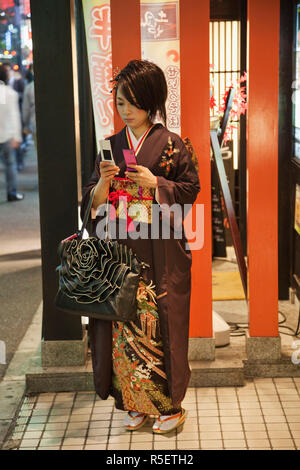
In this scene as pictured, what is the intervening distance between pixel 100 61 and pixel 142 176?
1.55m

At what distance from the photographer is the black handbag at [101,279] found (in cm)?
456

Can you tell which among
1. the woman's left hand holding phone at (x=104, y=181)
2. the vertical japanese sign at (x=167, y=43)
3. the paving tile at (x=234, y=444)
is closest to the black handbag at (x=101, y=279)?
the woman's left hand holding phone at (x=104, y=181)

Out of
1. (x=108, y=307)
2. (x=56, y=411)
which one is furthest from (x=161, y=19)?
(x=56, y=411)

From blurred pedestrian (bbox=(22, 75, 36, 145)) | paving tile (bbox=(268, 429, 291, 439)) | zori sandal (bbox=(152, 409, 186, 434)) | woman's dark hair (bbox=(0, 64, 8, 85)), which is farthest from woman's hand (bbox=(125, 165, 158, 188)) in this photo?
blurred pedestrian (bbox=(22, 75, 36, 145))

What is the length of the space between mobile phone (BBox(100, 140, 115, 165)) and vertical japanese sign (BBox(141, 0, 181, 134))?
3.24 ft

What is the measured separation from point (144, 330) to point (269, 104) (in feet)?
5.82

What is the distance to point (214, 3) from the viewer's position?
8.35 metres

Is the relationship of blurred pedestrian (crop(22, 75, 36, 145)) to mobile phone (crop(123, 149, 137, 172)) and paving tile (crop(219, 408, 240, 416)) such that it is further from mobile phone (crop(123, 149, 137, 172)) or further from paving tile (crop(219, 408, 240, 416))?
mobile phone (crop(123, 149, 137, 172))

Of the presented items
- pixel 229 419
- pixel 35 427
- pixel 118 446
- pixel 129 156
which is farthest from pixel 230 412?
pixel 129 156

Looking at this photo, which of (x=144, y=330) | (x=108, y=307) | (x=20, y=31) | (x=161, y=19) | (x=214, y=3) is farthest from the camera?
(x=20, y=31)

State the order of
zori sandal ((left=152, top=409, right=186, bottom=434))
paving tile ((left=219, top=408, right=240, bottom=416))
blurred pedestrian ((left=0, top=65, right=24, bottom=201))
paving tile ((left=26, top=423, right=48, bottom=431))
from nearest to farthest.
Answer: zori sandal ((left=152, top=409, right=186, bottom=434)) → paving tile ((left=26, top=423, right=48, bottom=431)) → paving tile ((left=219, top=408, right=240, bottom=416)) → blurred pedestrian ((left=0, top=65, right=24, bottom=201))

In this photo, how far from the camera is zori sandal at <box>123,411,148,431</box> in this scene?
502 cm

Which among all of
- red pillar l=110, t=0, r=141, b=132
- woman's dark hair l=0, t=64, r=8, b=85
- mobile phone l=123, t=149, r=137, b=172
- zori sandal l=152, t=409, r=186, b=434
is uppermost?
red pillar l=110, t=0, r=141, b=132
